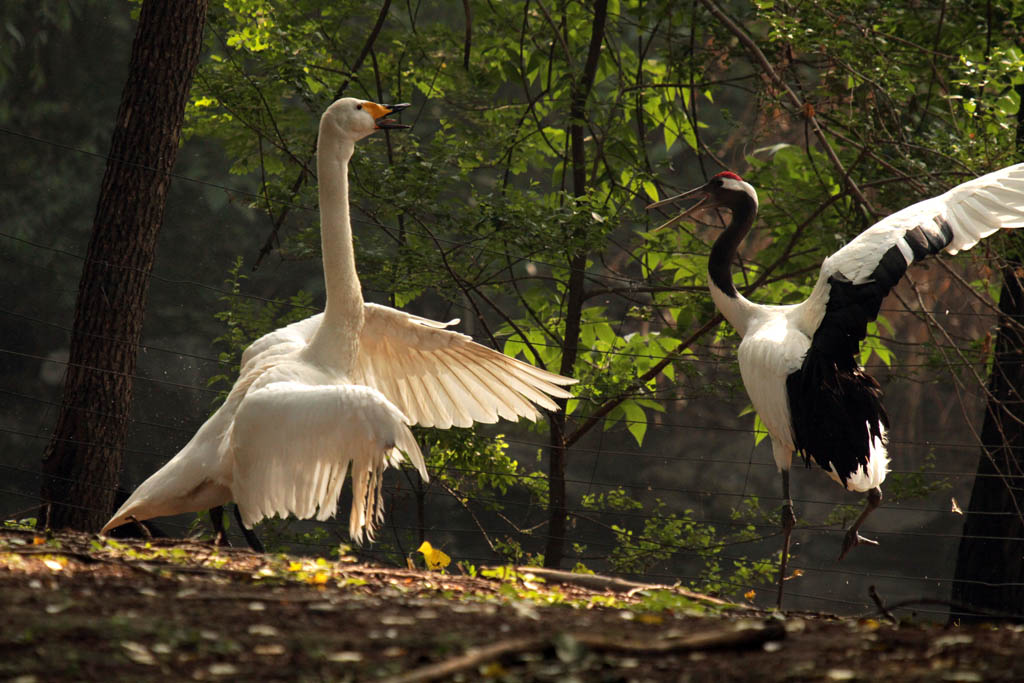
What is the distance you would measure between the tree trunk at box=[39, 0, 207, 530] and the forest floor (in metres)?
2.06

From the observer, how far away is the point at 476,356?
523 centimetres

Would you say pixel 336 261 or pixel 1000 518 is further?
pixel 1000 518

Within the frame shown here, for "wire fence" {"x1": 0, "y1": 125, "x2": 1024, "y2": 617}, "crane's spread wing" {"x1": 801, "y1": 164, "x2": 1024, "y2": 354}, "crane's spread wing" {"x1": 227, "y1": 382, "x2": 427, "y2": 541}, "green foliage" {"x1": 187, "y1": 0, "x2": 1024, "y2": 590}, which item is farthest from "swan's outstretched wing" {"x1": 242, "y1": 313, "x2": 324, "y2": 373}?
"wire fence" {"x1": 0, "y1": 125, "x2": 1024, "y2": 617}

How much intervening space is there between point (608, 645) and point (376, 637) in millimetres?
486

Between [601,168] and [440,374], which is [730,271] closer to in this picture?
[440,374]

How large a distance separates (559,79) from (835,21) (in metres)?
1.80

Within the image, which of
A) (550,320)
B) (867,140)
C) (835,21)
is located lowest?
(550,320)

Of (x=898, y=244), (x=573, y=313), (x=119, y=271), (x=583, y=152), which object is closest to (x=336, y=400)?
(x=119, y=271)

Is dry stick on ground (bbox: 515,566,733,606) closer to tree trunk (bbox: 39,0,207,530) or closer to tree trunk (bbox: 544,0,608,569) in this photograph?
tree trunk (bbox: 39,0,207,530)

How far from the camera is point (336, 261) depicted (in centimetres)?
465

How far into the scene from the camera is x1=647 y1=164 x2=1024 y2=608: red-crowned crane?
4.99 m

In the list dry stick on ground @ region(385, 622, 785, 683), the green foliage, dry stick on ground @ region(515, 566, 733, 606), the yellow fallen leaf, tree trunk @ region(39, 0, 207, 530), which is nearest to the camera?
dry stick on ground @ region(385, 622, 785, 683)

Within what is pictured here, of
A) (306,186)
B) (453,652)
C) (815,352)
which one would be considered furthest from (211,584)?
(306,186)

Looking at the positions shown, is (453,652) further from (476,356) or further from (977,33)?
(977,33)
